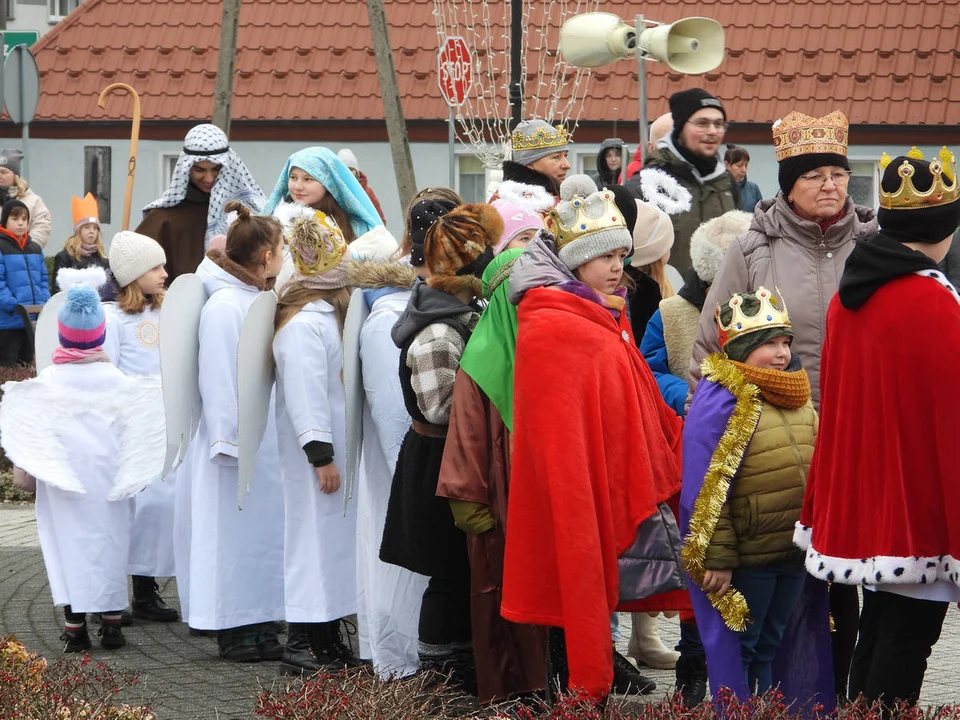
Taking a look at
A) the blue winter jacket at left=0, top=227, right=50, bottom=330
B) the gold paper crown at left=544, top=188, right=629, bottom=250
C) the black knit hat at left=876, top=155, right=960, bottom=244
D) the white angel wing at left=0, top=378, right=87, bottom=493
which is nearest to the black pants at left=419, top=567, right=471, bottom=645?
the gold paper crown at left=544, top=188, right=629, bottom=250

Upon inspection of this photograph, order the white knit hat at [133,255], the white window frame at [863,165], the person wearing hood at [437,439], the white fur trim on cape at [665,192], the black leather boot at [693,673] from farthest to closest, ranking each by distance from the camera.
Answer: the white window frame at [863,165], the white knit hat at [133,255], the white fur trim on cape at [665,192], the black leather boot at [693,673], the person wearing hood at [437,439]

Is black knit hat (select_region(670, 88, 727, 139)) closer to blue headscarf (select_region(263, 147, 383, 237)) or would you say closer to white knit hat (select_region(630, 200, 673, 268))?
white knit hat (select_region(630, 200, 673, 268))

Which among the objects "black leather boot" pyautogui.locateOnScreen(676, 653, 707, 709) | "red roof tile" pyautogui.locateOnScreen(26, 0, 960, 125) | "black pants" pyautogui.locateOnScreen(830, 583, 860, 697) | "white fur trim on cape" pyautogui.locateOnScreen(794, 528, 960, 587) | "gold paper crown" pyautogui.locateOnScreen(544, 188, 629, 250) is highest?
"red roof tile" pyautogui.locateOnScreen(26, 0, 960, 125)

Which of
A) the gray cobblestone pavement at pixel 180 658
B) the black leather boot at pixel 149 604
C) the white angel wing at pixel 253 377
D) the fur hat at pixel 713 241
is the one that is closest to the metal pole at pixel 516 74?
the gray cobblestone pavement at pixel 180 658

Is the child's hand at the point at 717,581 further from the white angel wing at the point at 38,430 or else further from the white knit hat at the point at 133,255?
the white knit hat at the point at 133,255

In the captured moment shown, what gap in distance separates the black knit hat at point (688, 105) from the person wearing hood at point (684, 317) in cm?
118

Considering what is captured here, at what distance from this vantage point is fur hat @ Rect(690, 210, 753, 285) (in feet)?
21.9

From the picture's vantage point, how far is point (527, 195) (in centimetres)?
787

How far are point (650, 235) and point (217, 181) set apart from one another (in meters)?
3.49

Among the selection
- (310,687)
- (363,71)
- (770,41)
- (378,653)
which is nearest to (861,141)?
(770,41)

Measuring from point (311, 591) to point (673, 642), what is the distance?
1722 mm

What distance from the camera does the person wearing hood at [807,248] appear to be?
6.21 metres

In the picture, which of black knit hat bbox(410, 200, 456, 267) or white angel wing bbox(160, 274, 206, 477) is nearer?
black knit hat bbox(410, 200, 456, 267)

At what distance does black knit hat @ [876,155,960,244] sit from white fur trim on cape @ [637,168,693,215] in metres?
2.73
